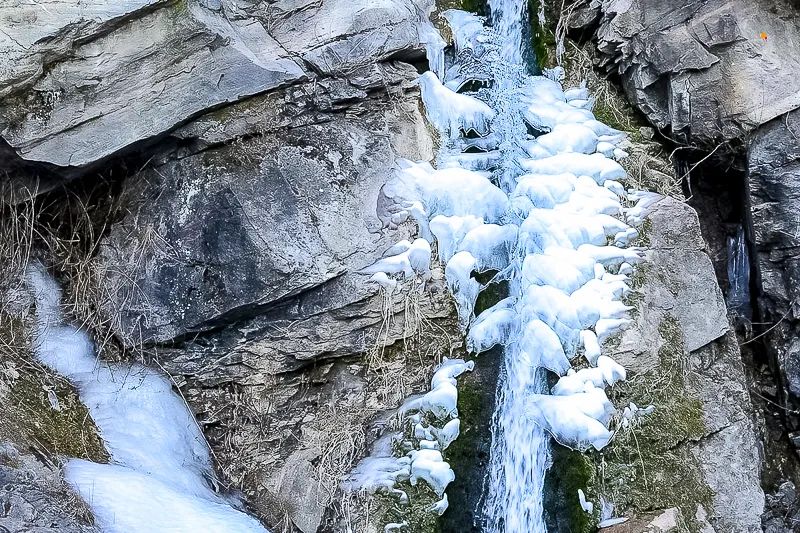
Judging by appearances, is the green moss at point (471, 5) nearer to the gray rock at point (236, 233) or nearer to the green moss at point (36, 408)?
the gray rock at point (236, 233)

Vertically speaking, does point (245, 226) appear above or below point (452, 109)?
below

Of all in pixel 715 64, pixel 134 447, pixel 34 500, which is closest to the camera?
pixel 34 500

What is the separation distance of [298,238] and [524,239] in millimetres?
1122

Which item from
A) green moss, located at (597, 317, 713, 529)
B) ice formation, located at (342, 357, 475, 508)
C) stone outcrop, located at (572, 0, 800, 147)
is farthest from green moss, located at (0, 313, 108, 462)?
stone outcrop, located at (572, 0, 800, 147)

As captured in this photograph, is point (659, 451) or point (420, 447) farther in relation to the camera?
point (420, 447)

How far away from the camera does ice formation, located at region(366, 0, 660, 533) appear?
317 cm

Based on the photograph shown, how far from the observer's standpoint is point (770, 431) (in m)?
3.88

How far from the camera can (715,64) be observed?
391cm

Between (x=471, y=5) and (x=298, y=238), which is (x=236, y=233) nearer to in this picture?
(x=298, y=238)

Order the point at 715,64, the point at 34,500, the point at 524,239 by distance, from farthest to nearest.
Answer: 1. the point at 715,64
2. the point at 524,239
3. the point at 34,500

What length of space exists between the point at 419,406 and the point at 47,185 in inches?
81.9

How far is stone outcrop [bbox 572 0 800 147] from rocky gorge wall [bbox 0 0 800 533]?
2 cm

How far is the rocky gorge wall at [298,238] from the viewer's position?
317 centimetres

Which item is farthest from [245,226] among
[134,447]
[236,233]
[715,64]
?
[715,64]
